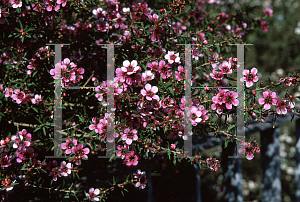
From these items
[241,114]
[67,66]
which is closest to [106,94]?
[67,66]

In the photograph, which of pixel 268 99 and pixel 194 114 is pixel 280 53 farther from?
pixel 194 114

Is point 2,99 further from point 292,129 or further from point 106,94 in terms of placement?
point 292,129

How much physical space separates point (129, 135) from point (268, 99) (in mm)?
997

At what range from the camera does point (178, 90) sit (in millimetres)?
2133

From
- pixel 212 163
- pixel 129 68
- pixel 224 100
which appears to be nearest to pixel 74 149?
pixel 129 68

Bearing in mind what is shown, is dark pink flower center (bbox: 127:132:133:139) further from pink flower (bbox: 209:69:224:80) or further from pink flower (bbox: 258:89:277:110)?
pink flower (bbox: 258:89:277:110)

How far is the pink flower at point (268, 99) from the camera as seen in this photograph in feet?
6.48

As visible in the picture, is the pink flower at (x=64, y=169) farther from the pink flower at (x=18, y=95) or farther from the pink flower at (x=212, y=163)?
the pink flower at (x=212, y=163)

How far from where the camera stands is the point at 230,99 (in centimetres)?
195

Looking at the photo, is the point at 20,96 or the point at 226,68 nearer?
the point at 226,68

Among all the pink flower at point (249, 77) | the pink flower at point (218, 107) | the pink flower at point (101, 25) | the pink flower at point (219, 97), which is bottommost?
the pink flower at point (218, 107)

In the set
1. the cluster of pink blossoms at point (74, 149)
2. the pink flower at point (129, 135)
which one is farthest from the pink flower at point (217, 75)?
the cluster of pink blossoms at point (74, 149)

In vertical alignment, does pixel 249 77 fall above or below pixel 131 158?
above

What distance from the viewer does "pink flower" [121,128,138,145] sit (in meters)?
2.04
